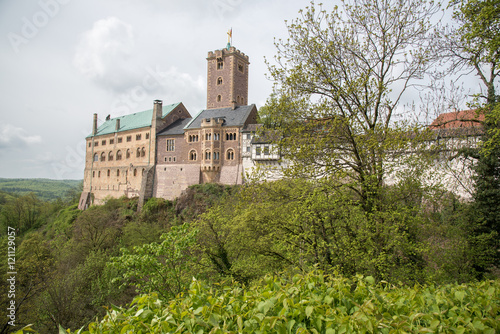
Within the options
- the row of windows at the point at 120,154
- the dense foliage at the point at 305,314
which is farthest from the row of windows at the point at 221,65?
the dense foliage at the point at 305,314

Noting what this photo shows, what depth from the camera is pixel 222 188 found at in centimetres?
3703

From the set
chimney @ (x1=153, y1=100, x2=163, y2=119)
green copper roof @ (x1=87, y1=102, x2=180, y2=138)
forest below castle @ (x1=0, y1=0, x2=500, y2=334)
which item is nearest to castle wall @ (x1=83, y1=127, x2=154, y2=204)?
green copper roof @ (x1=87, y1=102, x2=180, y2=138)

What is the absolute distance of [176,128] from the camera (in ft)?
145

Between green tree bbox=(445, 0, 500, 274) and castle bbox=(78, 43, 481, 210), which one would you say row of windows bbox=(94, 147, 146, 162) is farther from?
green tree bbox=(445, 0, 500, 274)

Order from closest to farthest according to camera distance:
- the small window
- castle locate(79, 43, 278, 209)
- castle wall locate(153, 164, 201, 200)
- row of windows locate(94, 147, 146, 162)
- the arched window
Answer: castle locate(79, 43, 278, 209) → castle wall locate(153, 164, 201, 200) → the arched window → the small window → row of windows locate(94, 147, 146, 162)

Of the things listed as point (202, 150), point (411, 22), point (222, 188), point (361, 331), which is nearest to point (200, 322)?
point (361, 331)

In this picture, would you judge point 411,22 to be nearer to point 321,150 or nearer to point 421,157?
point 421,157

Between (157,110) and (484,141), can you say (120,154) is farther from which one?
(484,141)

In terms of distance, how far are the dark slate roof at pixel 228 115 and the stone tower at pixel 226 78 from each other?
7.21ft

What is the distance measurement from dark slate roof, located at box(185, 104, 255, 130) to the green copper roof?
21.6 feet

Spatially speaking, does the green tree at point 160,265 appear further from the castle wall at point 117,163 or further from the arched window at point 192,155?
the castle wall at point 117,163

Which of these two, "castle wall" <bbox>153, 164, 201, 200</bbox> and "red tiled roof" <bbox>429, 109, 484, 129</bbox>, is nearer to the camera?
"red tiled roof" <bbox>429, 109, 484, 129</bbox>

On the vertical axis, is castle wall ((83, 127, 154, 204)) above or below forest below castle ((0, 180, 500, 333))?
above

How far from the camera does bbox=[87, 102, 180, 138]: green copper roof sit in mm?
47625
